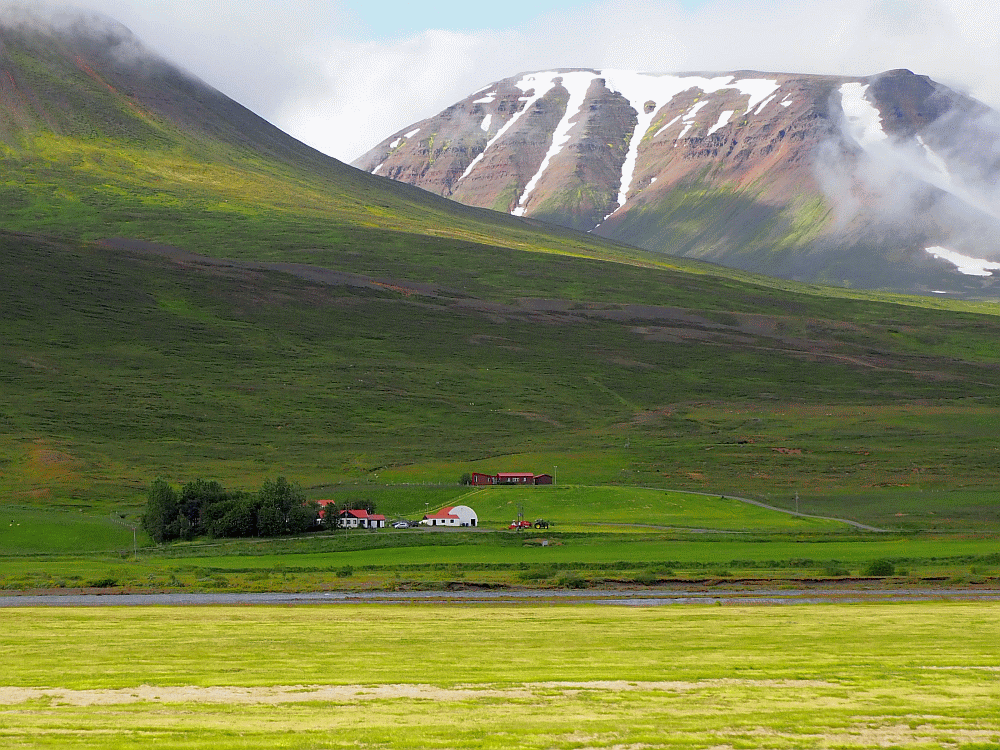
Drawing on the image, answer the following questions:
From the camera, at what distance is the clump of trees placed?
8575 cm

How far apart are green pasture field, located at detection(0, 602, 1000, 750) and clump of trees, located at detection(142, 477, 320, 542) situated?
4637 centimetres

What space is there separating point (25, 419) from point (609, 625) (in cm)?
11866

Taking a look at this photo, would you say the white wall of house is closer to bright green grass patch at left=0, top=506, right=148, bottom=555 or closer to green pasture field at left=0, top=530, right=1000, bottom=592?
green pasture field at left=0, top=530, right=1000, bottom=592

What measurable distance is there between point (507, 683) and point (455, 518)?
66.5 m

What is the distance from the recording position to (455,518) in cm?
8988

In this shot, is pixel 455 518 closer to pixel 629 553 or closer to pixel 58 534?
pixel 629 553

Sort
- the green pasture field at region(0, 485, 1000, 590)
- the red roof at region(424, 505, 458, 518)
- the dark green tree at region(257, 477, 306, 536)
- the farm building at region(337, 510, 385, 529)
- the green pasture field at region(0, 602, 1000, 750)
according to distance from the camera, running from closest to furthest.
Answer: the green pasture field at region(0, 602, 1000, 750) < the green pasture field at region(0, 485, 1000, 590) < the dark green tree at region(257, 477, 306, 536) < the red roof at region(424, 505, 458, 518) < the farm building at region(337, 510, 385, 529)

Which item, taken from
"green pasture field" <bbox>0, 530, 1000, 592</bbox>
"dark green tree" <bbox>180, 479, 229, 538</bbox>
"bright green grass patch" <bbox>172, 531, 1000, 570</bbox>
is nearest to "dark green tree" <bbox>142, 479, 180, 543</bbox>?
"dark green tree" <bbox>180, 479, 229, 538</bbox>

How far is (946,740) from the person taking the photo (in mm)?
18172

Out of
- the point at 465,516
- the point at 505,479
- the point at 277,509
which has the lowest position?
the point at 465,516

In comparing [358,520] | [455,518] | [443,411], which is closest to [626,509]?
[455,518]

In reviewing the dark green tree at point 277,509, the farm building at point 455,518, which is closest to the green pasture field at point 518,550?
the farm building at point 455,518

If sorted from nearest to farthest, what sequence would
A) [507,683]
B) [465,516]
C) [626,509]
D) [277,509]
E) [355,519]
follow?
[507,683] → [277,509] → [465,516] → [355,519] → [626,509]

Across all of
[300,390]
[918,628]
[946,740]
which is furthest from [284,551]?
[300,390]
